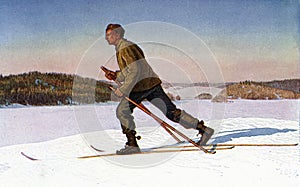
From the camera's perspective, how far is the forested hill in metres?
3.69

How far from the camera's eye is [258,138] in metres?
3.49

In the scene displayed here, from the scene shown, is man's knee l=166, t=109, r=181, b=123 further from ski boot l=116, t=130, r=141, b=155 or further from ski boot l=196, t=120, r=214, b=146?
ski boot l=116, t=130, r=141, b=155

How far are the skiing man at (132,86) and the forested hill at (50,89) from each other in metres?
0.80

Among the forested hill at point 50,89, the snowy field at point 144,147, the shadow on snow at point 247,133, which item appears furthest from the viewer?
the forested hill at point 50,89

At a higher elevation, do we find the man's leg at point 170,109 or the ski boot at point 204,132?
the man's leg at point 170,109

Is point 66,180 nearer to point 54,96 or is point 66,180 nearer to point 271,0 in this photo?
point 54,96

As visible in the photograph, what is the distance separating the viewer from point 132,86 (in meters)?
2.96

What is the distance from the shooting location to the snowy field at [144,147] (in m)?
2.72

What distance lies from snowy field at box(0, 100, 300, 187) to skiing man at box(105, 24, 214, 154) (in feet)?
Result: 0.73

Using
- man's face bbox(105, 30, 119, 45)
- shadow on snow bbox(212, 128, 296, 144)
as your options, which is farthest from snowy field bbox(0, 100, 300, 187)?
man's face bbox(105, 30, 119, 45)

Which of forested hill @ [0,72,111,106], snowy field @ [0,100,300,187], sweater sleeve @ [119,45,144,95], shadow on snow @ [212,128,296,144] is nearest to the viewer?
snowy field @ [0,100,300,187]

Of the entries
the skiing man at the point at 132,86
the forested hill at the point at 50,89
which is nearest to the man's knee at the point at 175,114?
the skiing man at the point at 132,86

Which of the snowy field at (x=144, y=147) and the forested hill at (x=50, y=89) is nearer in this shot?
the snowy field at (x=144, y=147)

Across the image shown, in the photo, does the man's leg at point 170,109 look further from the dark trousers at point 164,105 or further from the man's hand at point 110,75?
the man's hand at point 110,75
